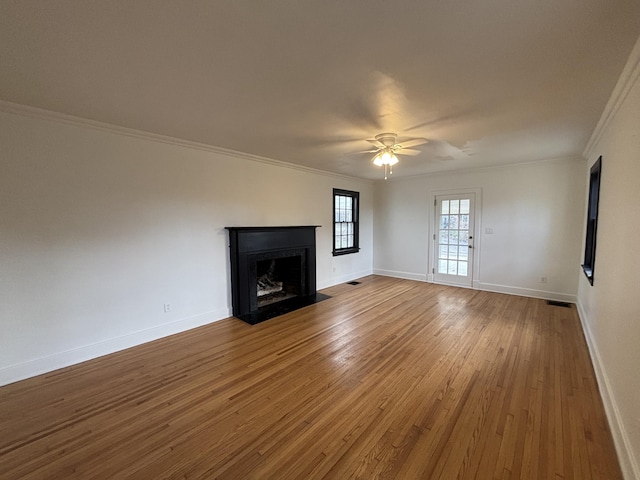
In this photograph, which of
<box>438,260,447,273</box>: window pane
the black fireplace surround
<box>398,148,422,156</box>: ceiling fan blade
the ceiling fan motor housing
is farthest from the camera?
<box>438,260,447,273</box>: window pane

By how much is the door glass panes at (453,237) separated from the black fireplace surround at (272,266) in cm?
283


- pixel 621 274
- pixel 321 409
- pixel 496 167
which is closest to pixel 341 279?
pixel 496 167

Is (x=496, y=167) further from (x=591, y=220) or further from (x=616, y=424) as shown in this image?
(x=616, y=424)

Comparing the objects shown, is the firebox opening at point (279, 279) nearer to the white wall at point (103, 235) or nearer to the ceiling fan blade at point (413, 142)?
the white wall at point (103, 235)

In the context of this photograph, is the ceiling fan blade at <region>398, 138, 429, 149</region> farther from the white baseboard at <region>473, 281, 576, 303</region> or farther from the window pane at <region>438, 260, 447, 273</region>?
the white baseboard at <region>473, 281, 576, 303</region>

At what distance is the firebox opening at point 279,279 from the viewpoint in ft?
16.4

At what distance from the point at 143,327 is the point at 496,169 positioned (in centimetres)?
626

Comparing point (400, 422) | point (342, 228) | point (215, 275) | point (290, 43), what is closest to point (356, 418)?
point (400, 422)

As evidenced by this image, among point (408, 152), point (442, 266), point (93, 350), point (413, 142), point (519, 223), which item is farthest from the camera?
point (442, 266)

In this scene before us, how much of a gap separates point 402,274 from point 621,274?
476cm

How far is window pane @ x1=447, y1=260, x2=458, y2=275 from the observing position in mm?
5852

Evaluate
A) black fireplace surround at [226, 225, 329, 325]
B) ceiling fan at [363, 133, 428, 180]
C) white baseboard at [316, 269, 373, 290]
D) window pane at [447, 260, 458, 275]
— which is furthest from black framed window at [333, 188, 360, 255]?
ceiling fan at [363, 133, 428, 180]

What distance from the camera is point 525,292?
5078mm

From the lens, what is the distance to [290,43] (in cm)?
158
